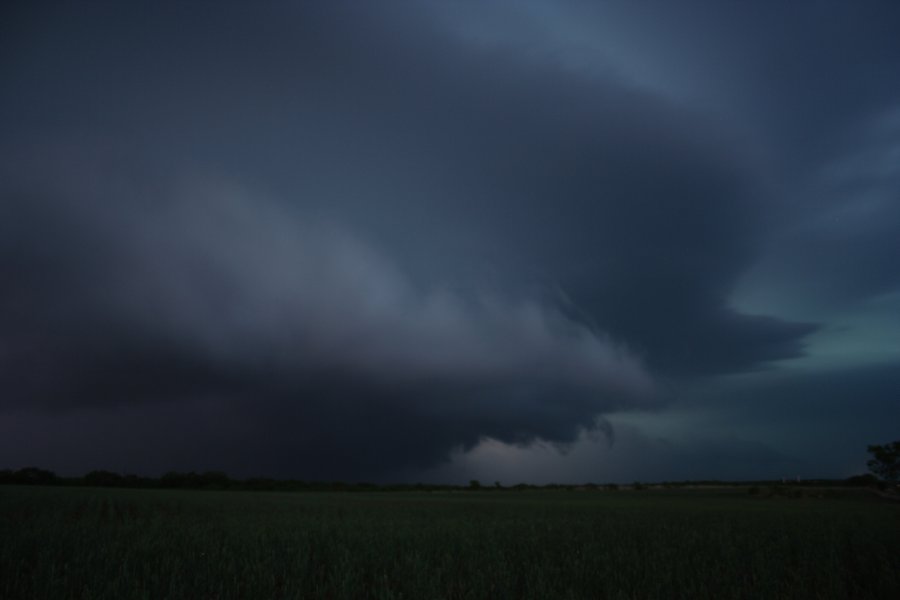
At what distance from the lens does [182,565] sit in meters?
6.48

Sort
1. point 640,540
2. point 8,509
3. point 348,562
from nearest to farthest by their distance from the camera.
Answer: point 348,562 → point 640,540 → point 8,509

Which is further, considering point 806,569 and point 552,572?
point 806,569

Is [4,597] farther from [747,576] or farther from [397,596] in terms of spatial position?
[747,576]

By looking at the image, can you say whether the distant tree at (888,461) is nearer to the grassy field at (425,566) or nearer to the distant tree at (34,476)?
the grassy field at (425,566)

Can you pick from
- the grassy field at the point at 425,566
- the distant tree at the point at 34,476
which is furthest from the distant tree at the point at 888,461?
the distant tree at the point at 34,476

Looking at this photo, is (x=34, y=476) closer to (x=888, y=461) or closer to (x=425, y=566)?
(x=425, y=566)

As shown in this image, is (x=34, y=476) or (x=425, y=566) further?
(x=34, y=476)

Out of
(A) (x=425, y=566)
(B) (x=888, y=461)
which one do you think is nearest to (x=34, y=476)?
(A) (x=425, y=566)

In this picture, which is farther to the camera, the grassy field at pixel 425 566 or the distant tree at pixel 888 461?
the distant tree at pixel 888 461

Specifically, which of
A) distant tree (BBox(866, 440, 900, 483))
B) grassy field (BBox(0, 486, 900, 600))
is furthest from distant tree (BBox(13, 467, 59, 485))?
distant tree (BBox(866, 440, 900, 483))

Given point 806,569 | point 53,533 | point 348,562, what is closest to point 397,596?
point 348,562

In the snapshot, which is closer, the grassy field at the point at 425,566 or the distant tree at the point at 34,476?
the grassy field at the point at 425,566

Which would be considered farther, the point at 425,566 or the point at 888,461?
the point at 888,461

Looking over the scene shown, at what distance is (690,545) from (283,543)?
7.31 metres
